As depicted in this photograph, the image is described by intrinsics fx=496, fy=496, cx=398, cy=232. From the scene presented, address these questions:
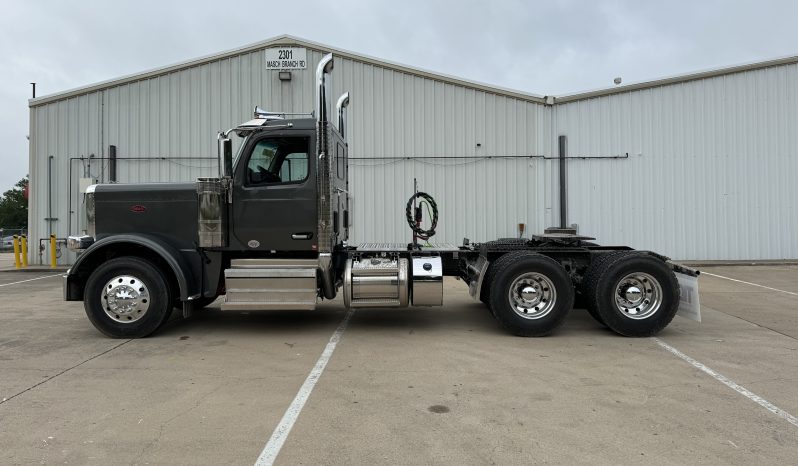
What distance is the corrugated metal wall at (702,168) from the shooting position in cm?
1535

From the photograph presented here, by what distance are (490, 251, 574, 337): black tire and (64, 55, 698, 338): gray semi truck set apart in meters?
0.01

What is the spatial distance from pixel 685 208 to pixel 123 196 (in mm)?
15322

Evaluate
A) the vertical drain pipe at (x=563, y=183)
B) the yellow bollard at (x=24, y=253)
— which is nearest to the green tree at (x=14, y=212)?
the yellow bollard at (x=24, y=253)

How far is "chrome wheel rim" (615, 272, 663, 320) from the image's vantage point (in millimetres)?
6461

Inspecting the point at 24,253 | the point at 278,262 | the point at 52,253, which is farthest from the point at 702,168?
the point at 24,253

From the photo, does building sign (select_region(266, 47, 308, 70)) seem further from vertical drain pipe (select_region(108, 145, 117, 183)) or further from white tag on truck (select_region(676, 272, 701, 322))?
white tag on truck (select_region(676, 272, 701, 322))

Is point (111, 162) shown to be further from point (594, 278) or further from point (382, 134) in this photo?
point (594, 278)

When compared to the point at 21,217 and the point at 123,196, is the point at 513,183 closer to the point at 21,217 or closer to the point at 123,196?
the point at 123,196

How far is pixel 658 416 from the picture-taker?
3.90 meters

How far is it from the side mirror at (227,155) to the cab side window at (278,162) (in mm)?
231

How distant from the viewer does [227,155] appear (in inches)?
253

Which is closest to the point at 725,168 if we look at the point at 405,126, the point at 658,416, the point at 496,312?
the point at 405,126

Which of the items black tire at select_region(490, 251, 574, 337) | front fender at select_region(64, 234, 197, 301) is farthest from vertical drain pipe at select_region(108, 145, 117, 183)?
black tire at select_region(490, 251, 574, 337)

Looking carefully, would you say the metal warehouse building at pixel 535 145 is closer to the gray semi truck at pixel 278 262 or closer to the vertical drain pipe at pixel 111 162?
the vertical drain pipe at pixel 111 162
